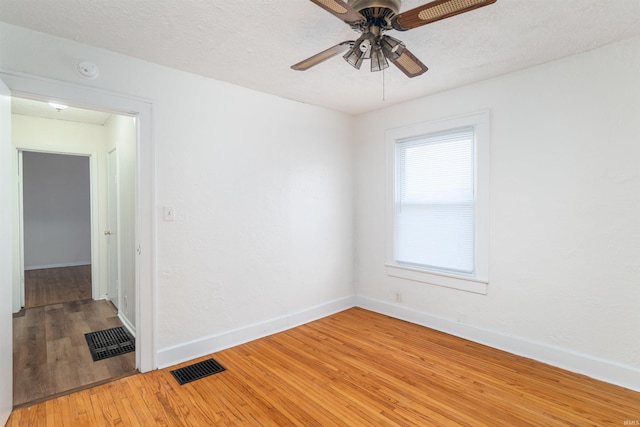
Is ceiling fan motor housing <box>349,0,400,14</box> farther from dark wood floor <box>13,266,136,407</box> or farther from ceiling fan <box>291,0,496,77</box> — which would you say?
dark wood floor <box>13,266,136,407</box>

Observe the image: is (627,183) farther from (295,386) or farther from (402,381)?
(295,386)

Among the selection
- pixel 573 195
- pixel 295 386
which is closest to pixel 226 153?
pixel 295 386

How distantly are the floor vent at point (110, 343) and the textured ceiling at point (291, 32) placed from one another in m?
2.66

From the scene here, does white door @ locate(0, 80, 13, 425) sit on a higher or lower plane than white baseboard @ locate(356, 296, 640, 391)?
higher

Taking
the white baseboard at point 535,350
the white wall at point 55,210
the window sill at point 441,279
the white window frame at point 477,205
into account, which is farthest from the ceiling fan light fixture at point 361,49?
the white wall at point 55,210

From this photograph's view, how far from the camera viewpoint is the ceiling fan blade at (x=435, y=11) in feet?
4.67

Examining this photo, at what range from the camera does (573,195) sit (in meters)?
2.67

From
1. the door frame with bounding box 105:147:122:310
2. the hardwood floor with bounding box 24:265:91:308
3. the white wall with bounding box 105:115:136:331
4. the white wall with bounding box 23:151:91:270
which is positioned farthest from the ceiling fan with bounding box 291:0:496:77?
the white wall with bounding box 23:151:91:270

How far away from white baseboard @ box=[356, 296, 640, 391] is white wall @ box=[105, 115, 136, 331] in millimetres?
2983

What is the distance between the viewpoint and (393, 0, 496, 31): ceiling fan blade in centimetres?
142

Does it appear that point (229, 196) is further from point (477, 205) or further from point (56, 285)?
point (56, 285)

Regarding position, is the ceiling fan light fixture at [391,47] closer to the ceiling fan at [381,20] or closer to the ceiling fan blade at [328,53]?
the ceiling fan at [381,20]

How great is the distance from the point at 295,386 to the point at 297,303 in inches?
53.2

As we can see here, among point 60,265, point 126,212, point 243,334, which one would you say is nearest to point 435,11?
point 243,334
